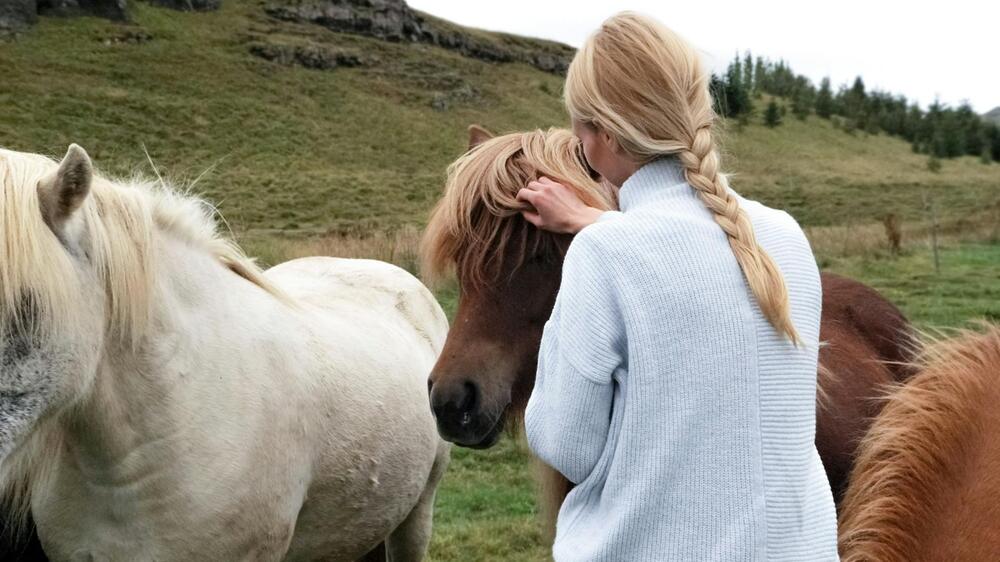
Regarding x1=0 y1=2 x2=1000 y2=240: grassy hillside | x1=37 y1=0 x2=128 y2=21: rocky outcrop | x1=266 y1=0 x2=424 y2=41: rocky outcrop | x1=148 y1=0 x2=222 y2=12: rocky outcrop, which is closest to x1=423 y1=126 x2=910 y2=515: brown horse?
x1=0 y1=2 x2=1000 y2=240: grassy hillside

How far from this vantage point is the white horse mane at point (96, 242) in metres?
1.93

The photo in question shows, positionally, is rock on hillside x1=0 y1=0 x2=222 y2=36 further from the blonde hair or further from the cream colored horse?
the blonde hair

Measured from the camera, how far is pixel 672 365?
4.83ft

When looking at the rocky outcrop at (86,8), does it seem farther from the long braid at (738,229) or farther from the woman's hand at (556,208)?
the long braid at (738,229)

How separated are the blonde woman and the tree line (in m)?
47.4

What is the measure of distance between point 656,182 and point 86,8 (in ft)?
157

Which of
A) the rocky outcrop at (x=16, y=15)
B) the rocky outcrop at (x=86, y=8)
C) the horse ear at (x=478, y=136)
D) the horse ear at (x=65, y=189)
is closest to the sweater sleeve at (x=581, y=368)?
the horse ear at (x=478, y=136)

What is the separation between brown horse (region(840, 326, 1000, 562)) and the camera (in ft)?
5.84

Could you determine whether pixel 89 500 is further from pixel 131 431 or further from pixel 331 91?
pixel 331 91

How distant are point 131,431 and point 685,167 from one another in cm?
163

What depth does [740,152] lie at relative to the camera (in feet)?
141

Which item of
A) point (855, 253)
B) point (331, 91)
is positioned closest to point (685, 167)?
point (855, 253)

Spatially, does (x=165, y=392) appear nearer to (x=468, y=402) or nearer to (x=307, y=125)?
(x=468, y=402)

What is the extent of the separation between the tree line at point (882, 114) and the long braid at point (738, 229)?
4737cm
